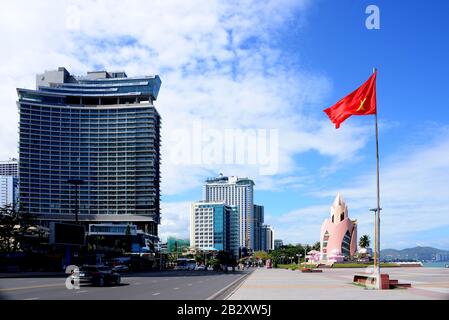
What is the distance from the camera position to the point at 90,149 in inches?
6649

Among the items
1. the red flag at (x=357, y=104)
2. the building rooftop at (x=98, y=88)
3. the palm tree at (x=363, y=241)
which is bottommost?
the palm tree at (x=363, y=241)

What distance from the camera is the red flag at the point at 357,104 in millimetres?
22328

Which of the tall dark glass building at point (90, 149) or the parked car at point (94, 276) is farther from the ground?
the tall dark glass building at point (90, 149)

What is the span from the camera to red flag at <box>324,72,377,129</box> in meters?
22.3

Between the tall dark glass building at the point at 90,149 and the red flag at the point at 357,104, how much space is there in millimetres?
151552

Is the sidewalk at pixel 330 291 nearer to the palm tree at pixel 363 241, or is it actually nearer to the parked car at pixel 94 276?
the parked car at pixel 94 276

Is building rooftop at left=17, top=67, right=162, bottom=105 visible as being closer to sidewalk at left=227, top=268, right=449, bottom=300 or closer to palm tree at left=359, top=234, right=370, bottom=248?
palm tree at left=359, top=234, right=370, bottom=248

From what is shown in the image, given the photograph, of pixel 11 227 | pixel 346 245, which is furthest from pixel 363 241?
pixel 11 227

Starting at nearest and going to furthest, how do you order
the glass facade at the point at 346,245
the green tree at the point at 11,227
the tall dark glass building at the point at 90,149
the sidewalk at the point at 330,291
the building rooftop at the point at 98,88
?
the sidewalk at the point at 330,291, the green tree at the point at 11,227, the glass facade at the point at 346,245, the tall dark glass building at the point at 90,149, the building rooftop at the point at 98,88

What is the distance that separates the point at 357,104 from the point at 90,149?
15534cm

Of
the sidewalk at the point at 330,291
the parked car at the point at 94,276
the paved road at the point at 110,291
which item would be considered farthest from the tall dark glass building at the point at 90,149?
the sidewalk at the point at 330,291

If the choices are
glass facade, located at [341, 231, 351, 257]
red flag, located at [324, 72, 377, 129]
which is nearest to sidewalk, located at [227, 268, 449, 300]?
red flag, located at [324, 72, 377, 129]

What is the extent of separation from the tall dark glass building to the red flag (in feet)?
497
